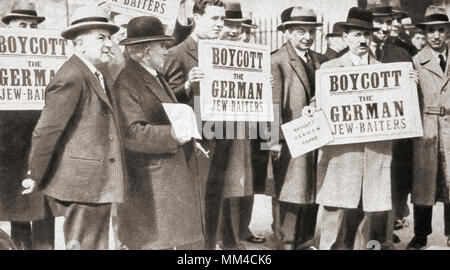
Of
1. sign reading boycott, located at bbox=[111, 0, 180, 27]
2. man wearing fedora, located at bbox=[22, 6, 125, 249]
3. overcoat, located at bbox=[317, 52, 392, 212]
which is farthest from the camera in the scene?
overcoat, located at bbox=[317, 52, 392, 212]

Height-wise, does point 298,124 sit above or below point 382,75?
below

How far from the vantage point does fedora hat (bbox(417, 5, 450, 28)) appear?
20.9ft

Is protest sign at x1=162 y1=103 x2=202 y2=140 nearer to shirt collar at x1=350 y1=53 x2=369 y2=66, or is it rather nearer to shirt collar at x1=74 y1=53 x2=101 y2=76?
shirt collar at x1=74 y1=53 x2=101 y2=76

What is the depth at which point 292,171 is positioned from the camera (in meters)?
6.16

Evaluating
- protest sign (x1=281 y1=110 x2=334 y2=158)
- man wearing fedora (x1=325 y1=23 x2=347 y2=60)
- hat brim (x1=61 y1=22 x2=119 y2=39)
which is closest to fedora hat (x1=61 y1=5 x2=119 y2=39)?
hat brim (x1=61 y1=22 x2=119 y2=39)

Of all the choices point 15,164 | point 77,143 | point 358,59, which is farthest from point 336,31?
point 15,164

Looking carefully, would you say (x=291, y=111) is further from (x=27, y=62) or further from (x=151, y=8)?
(x=27, y=62)

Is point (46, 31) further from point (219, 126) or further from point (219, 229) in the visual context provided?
point (219, 229)

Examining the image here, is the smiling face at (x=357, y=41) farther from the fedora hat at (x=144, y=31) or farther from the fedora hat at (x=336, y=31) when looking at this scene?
the fedora hat at (x=144, y=31)

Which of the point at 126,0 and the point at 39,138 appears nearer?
the point at 39,138

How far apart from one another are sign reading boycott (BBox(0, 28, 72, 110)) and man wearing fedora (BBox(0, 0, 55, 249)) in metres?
0.10
